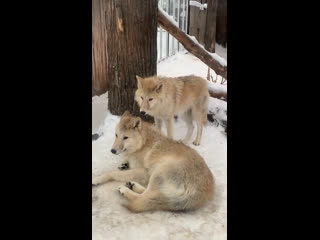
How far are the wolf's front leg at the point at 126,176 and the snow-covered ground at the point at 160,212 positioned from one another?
4 centimetres

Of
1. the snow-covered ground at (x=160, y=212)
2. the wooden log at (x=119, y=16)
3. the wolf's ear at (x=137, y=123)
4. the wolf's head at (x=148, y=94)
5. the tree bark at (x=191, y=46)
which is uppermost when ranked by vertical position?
the wooden log at (x=119, y=16)

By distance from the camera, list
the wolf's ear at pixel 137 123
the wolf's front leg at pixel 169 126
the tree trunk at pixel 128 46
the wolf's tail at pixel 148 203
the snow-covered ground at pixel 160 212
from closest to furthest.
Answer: the snow-covered ground at pixel 160 212 → the wolf's tail at pixel 148 203 → the tree trunk at pixel 128 46 → the wolf's ear at pixel 137 123 → the wolf's front leg at pixel 169 126

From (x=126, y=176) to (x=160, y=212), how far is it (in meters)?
0.37

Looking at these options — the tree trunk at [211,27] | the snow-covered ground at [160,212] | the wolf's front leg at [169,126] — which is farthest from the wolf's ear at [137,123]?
the tree trunk at [211,27]

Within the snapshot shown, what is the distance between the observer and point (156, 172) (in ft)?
7.16

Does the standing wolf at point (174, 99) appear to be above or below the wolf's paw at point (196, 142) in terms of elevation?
above

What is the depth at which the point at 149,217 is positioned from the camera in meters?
1.99

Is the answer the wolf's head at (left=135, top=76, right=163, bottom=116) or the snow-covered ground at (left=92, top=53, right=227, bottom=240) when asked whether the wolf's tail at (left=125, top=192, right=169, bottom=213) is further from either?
the wolf's head at (left=135, top=76, right=163, bottom=116)

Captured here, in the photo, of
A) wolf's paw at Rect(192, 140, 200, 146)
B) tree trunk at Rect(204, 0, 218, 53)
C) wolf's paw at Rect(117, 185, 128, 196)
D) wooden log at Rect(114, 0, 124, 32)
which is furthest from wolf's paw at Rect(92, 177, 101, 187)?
tree trunk at Rect(204, 0, 218, 53)

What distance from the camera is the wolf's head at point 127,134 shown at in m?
2.22

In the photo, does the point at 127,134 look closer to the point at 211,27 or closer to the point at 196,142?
the point at 196,142

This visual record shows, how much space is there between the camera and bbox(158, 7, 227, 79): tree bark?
226 cm

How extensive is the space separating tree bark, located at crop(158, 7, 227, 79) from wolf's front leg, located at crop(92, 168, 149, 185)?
83 cm

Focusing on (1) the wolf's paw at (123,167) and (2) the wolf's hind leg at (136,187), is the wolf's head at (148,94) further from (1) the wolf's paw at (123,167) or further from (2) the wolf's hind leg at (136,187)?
(2) the wolf's hind leg at (136,187)
